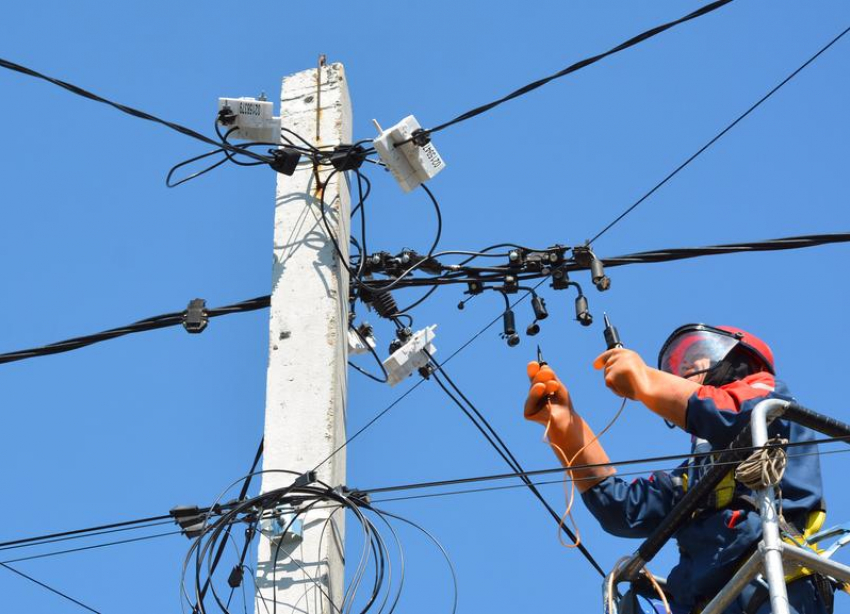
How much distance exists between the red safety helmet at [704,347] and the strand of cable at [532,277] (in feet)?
1.28

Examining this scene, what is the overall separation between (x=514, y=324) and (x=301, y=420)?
1.47 meters

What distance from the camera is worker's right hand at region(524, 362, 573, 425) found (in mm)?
7621

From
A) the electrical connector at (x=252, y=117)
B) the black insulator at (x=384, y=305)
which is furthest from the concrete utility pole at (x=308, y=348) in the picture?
the black insulator at (x=384, y=305)

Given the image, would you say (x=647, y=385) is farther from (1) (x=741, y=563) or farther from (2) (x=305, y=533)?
(2) (x=305, y=533)

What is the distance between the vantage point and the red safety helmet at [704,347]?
748 cm

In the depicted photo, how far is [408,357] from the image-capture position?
7426mm

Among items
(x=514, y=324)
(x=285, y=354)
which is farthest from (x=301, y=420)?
(x=514, y=324)

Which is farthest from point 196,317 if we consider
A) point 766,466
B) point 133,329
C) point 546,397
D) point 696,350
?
point 766,466

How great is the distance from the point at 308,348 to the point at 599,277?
1.58m

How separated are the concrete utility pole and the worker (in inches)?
48.3

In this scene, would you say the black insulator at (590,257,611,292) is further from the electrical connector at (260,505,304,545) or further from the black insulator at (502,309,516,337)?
the electrical connector at (260,505,304,545)

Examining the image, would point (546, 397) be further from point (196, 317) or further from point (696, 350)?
point (196, 317)

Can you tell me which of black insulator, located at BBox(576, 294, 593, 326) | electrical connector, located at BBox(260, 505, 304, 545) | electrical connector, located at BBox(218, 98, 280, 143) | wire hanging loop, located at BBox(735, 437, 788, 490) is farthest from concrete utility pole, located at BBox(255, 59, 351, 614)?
wire hanging loop, located at BBox(735, 437, 788, 490)

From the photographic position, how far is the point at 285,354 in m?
6.77
